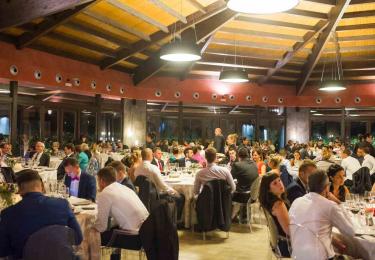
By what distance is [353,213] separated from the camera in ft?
13.1

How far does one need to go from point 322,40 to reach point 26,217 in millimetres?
10182

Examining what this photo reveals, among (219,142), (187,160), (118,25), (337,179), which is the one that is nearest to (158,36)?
(118,25)

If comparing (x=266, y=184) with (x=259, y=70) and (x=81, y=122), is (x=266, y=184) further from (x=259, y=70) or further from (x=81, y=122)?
(x=259, y=70)

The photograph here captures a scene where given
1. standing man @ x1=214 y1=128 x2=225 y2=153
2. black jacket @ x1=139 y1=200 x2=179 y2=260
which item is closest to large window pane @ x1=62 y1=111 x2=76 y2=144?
standing man @ x1=214 y1=128 x2=225 y2=153

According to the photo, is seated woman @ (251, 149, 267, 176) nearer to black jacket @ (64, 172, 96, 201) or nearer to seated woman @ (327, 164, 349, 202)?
seated woman @ (327, 164, 349, 202)

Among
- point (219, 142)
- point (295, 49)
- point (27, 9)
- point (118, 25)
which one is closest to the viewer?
point (27, 9)

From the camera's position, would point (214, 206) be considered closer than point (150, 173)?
Yes

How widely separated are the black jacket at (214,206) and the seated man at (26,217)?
289 centimetres

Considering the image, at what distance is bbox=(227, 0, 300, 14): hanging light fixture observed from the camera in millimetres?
4617

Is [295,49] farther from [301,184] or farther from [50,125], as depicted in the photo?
[301,184]

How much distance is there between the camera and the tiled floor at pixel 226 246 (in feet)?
17.1

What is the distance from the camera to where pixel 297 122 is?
16156 mm

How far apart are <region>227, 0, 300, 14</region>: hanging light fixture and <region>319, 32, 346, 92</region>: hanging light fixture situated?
18.6 feet

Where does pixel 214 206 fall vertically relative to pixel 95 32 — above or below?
below
